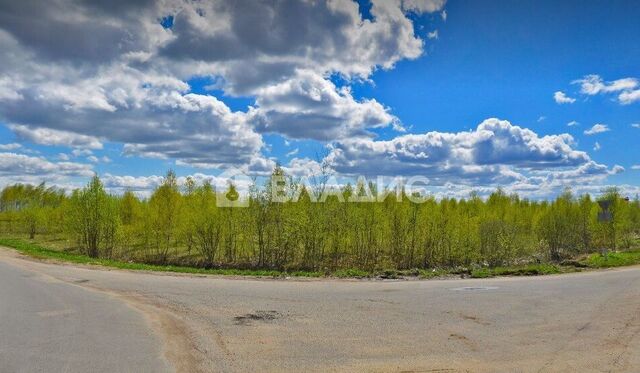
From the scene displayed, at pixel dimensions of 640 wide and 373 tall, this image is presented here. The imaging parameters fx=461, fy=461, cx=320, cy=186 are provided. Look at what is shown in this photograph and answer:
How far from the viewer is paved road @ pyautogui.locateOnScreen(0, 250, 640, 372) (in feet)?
25.8

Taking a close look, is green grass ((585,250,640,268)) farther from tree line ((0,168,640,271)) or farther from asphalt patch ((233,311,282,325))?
asphalt patch ((233,311,282,325))

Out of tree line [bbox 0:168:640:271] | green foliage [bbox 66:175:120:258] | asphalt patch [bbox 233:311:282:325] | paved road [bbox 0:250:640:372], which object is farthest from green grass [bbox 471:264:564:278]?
green foliage [bbox 66:175:120:258]

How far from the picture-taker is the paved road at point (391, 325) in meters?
7.88

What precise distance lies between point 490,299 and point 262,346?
27.3 ft

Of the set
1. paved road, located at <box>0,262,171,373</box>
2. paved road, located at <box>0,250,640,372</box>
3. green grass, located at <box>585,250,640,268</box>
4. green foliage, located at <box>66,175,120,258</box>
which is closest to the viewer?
paved road, located at <box>0,262,171,373</box>

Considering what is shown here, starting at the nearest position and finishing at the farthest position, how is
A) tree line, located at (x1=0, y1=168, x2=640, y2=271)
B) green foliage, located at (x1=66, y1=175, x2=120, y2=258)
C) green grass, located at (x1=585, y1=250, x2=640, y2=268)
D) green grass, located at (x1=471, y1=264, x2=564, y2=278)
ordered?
green grass, located at (x1=471, y1=264, x2=564, y2=278), green grass, located at (x1=585, y1=250, x2=640, y2=268), tree line, located at (x1=0, y1=168, x2=640, y2=271), green foliage, located at (x1=66, y1=175, x2=120, y2=258)

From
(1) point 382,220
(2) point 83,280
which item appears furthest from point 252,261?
(2) point 83,280

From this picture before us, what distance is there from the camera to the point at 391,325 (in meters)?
10.5

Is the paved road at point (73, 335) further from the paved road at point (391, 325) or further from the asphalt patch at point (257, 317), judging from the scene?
the asphalt patch at point (257, 317)

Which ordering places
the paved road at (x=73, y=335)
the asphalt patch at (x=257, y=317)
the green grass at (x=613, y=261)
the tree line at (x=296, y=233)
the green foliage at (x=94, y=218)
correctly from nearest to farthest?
1. the paved road at (x=73, y=335)
2. the asphalt patch at (x=257, y=317)
3. the green grass at (x=613, y=261)
4. the tree line at (x=296, y=233)
5. the green foliage at (x=94, y=218)

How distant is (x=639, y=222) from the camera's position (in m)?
73.5

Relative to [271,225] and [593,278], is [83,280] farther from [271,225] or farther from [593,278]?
[593,278]

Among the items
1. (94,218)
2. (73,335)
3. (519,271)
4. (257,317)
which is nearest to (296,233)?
(519,271)

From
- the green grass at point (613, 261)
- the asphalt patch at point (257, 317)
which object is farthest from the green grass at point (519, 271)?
the asphalt patch at point (257, 317)
